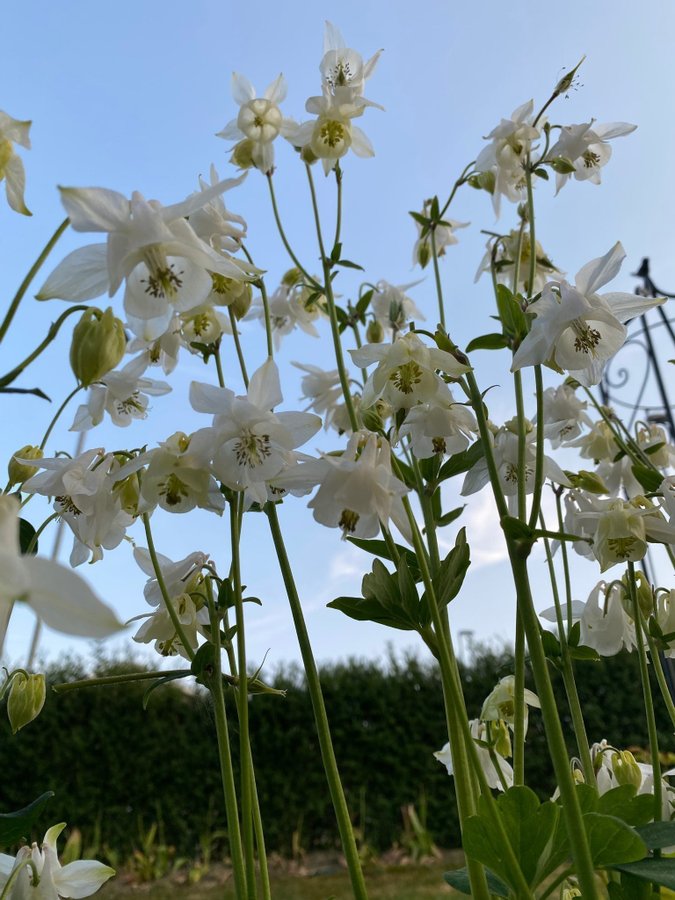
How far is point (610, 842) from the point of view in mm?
753

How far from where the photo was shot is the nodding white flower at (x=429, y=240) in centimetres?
148

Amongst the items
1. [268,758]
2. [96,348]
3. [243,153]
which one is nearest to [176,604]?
[96,348]

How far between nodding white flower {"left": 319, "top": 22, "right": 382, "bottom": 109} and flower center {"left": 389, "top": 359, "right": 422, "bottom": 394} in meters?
0.58

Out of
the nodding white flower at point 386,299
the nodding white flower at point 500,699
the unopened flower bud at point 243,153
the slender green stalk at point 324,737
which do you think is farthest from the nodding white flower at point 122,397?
the nodding white flower at point 500,699

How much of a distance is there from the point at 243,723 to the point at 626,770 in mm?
598

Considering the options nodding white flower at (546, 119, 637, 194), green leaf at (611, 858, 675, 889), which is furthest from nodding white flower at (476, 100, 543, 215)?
green leaf at (611, 858, 675, 889)

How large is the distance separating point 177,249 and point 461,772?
637 mm

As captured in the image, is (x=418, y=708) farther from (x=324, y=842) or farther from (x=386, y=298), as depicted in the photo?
(x=386, y=298)

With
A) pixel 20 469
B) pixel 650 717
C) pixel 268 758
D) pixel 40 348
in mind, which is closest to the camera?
pixel 40 348

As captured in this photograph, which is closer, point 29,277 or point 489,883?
point 29,277

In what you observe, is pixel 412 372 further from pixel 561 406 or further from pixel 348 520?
pixel 561 406

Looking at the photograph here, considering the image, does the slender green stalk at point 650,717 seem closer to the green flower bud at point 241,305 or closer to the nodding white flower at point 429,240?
the green flower bud at point 241,305

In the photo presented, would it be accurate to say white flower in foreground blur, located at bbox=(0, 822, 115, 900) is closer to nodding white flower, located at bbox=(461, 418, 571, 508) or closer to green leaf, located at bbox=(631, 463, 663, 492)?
nodding white flower, located at bbox=(461, 418, 571, 508)

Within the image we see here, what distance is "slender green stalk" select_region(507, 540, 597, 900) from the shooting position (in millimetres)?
660
